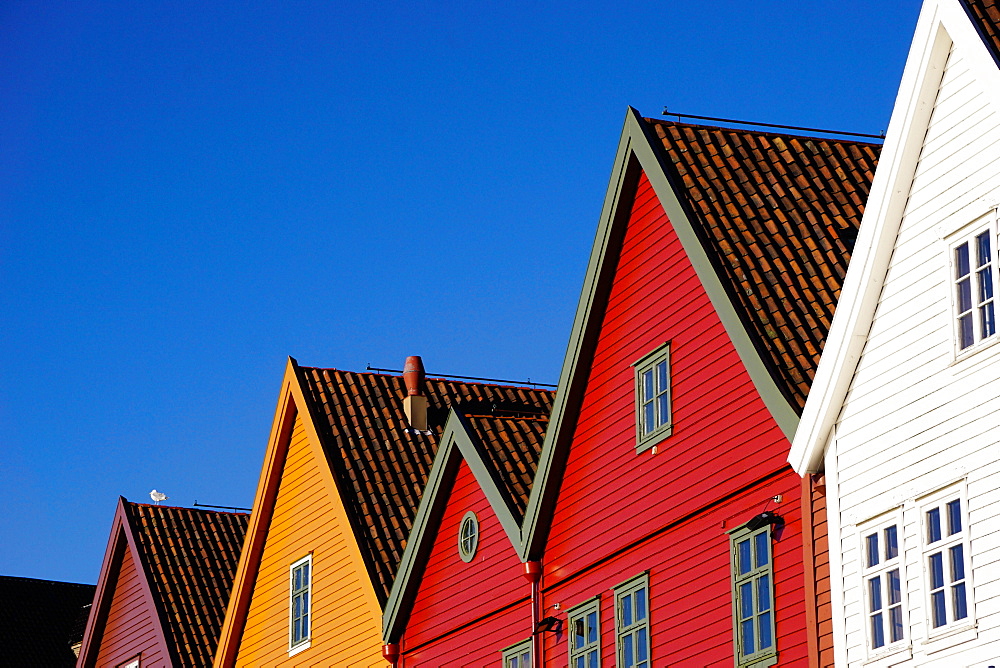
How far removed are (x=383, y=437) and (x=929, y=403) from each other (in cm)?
1727

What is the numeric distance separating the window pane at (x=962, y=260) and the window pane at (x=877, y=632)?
154 inches

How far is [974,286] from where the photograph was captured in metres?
18.0

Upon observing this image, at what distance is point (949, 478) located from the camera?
1770 centimetres

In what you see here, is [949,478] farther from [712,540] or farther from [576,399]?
[576,399]

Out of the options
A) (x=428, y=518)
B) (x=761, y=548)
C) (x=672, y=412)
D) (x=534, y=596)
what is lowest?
(x=761, y=548)

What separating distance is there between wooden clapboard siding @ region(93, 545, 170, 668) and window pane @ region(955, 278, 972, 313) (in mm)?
25681

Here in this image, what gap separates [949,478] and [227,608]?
22848 millimetres

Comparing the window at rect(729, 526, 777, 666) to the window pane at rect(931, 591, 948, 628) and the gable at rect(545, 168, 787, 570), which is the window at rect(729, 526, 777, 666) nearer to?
the gable at rect(545, 168, 787, 570)

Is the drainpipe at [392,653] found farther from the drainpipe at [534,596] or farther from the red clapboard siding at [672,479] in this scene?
the red clapboard siding at [672,479]

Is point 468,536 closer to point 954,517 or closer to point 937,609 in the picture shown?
point 937,609

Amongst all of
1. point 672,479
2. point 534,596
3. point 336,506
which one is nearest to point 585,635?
point 534,596

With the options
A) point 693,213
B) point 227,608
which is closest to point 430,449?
point 227,608

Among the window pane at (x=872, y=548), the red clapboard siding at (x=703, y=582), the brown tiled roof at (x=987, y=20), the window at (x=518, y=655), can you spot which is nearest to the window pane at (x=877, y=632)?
the window pane at (x=872, y=548)


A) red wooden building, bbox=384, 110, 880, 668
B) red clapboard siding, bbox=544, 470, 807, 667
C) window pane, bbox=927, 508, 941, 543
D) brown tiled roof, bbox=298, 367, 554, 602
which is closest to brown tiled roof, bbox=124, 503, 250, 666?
brown tiled roof, bbox=298, 367, 554, 602
